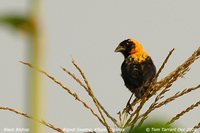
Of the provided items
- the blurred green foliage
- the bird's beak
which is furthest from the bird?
the blurred green foliage

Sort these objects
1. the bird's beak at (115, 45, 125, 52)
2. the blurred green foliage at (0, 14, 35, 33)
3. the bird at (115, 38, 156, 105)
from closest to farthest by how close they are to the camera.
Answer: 1. the blurred green foliage at (0, 14, 35, 33)
2. the bird at (115, 38, 156, 105)
3. the bird's beak at (115, 45, 125, 52)

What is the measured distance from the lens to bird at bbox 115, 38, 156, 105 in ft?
22.7

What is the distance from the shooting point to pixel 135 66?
24.8 ft

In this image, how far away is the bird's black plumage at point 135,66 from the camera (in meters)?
6.92

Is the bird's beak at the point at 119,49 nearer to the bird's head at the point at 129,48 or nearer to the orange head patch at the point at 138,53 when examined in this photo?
the bird's head at the point at 129,48

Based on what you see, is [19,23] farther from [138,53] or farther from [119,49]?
[119,49]

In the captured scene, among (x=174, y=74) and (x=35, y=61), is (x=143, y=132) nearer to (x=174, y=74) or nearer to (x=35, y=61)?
(x=35, y=61)

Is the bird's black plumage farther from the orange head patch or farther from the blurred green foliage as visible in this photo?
the blurred green foliage

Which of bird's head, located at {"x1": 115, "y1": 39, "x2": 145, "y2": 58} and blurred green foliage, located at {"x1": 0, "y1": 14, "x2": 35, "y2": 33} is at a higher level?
bird's head, located at {"x1": 115, "y1": 39, "x2": 145, "y2": 58}

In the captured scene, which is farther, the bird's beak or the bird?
the bird's beak

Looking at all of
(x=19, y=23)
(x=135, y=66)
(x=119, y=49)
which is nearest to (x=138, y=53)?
(x=119, y=49)

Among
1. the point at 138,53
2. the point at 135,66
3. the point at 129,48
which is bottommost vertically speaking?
the point at 135,66

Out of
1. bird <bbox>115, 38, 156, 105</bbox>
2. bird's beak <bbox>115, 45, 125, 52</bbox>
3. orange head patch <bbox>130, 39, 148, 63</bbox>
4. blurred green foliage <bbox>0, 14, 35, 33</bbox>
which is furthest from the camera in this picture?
bird's beak <bbox>115, 45, 125, 52</bbox>

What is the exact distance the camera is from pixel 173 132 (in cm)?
112
